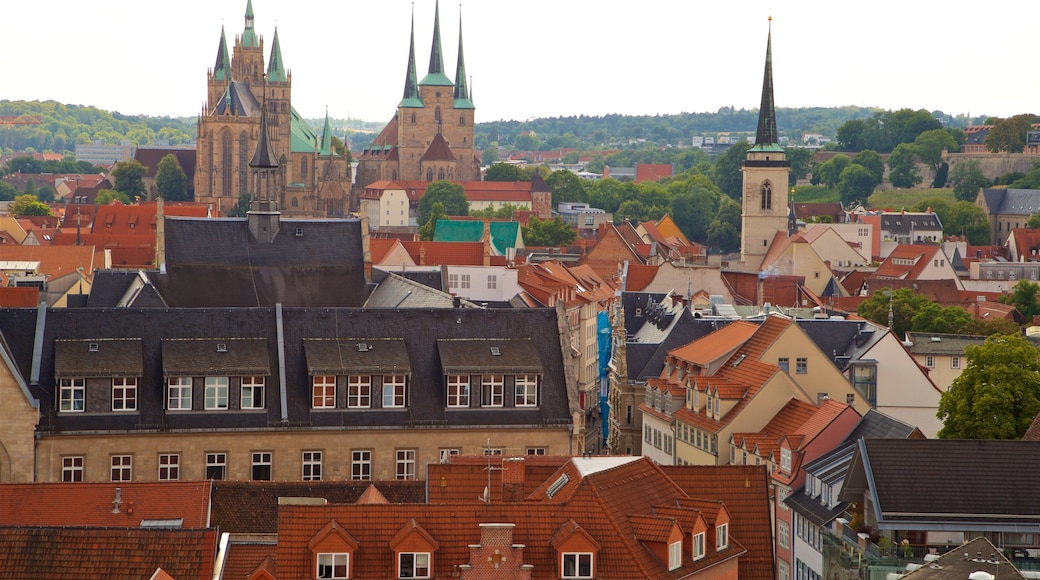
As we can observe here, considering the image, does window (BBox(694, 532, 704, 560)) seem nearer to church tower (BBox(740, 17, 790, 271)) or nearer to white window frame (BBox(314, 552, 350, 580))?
white window frame (BBox(314, 552, 350, 580))

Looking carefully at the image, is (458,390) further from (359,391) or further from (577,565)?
(577,565)

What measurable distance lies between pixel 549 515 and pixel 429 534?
8.94 feet

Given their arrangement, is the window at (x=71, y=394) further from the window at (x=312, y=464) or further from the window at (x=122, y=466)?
the window at (x=312, y=464)

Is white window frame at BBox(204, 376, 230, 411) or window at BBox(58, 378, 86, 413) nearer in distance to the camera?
window at BBox(58, 378, 86, 413)

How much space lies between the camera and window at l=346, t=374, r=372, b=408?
183 ft

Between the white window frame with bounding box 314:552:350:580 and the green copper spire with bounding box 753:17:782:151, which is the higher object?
the green copper spire with bounding box 753:17:782:151

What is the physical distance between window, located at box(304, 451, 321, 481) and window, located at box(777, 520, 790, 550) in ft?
44.9

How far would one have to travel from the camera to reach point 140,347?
55.2 metres

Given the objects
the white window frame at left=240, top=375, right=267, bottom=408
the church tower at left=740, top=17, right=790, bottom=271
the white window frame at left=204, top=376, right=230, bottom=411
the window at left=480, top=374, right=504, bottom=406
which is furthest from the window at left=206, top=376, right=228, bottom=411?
the church tower at left=740, top=17, right=790, bottom=271

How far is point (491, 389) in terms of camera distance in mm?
56781

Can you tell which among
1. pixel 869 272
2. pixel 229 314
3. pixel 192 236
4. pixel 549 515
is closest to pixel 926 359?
pixel 192 236

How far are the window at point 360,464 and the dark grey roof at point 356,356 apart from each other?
2360 mm

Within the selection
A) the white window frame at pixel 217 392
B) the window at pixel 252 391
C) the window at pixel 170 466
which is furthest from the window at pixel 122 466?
the window at pixel 252 391

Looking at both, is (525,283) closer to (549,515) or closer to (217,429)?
(217,429)
